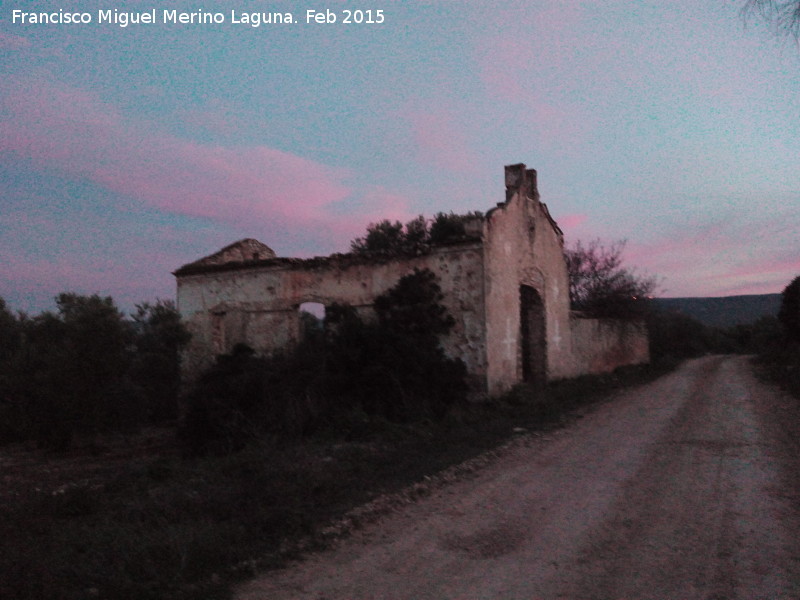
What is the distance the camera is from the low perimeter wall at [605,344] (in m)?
22.9

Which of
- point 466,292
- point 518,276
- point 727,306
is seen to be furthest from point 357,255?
point 727,306

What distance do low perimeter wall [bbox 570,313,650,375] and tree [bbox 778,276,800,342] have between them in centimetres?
695

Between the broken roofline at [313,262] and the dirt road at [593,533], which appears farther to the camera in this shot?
the broken roofline at [313,262]

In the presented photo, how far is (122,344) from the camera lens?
13.9 meters

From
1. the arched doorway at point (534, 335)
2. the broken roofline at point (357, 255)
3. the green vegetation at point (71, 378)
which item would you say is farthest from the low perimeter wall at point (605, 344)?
the green vegetation at point (71, 378)

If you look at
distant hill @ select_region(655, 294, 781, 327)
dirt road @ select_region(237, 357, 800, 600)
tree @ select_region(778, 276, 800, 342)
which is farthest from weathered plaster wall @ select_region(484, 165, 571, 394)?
distant hill @ select_region(655, 294, 781, 327)

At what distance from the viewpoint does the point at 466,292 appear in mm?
15695

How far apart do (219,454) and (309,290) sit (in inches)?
257

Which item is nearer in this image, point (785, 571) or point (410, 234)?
point (785, 571)

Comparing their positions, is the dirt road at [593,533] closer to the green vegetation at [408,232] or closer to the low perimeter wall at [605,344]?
the low perimeter wall at [605,344]

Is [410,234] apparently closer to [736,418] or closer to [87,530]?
[736,418]

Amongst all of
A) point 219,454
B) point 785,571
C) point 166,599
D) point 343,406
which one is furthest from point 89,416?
point 785,571

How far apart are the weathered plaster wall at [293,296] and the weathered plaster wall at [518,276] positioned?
0.52 m

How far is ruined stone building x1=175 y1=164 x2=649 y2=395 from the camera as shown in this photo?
1572 cm
